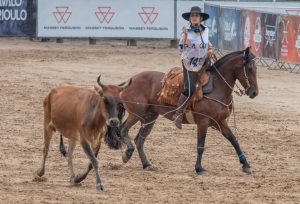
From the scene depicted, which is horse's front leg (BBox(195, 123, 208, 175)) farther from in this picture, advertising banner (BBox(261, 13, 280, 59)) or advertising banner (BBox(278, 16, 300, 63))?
advertising banner (BBox(261, 13, 280, 59))

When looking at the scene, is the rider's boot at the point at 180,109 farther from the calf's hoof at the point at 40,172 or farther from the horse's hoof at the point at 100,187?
the horse's hoof at the point at 100,187

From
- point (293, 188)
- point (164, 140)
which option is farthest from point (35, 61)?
point (293, 188)

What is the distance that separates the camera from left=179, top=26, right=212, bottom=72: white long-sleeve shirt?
14.9m

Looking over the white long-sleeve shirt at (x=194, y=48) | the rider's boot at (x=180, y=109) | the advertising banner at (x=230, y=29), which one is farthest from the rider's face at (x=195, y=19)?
the advertising banner at (x=230, y=29)

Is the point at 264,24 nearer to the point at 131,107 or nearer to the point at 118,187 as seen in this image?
the point at 131,107

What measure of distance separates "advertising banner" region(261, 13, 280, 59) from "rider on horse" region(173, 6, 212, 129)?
46.8 ft

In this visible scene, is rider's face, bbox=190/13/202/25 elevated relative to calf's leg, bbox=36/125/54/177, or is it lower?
elevated

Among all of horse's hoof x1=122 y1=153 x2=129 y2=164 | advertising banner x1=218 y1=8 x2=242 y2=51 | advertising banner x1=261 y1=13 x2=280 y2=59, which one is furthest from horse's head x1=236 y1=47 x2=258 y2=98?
advertising banner x1=218 y1=8 x2=242 y2=51

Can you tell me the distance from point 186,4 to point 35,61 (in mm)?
7260

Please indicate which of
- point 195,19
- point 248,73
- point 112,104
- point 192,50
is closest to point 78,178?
point 112,104

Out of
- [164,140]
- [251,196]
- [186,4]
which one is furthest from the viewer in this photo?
[186,4]

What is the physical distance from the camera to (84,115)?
1323 cm

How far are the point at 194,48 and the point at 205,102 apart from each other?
0.82 m

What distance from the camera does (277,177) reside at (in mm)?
14438
